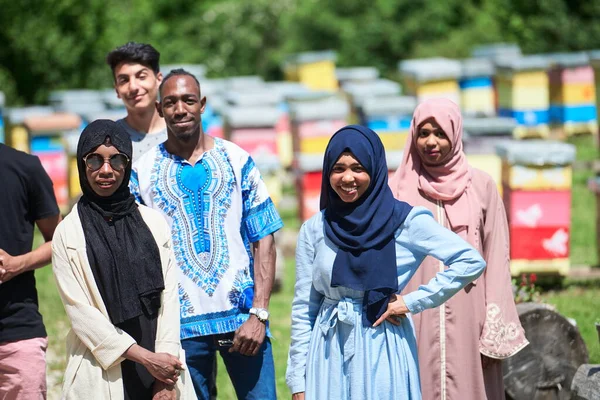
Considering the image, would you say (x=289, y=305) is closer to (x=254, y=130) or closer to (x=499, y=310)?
(x=254, y=130)

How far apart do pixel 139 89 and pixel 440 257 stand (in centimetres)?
207

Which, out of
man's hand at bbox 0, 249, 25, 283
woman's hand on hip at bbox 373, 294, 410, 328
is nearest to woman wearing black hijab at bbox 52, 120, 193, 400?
man's hand at bbox 0, 249, 25, 283

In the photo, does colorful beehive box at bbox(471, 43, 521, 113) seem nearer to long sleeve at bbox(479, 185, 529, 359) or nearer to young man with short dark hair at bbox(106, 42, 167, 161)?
young man with short dark hair at bbox(106, 42, 167, 161)

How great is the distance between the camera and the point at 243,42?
974 inches

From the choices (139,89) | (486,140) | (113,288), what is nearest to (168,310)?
(113,288)

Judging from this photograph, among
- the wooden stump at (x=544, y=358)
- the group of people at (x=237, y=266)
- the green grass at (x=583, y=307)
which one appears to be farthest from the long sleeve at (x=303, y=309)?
the green grass at (x=583, y=307)

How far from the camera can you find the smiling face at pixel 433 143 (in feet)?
15.6

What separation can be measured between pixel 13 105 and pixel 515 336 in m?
16.6

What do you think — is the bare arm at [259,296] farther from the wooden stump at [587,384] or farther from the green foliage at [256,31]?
the green foliage at [256,31]

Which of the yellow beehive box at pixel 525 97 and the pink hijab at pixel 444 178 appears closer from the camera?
the pink hijab at pixel 444 178

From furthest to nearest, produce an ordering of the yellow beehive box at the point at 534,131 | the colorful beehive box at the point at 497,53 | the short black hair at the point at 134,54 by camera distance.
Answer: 1. the colorful beehive box at the point at 497,53
2. the yellow beehive box at the point at 534,131
3. the short black hair at the point at 134,54

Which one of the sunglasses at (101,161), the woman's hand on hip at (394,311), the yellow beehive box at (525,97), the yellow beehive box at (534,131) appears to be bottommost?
the woman's hand on hip at (394,311)

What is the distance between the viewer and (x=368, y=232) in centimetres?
394

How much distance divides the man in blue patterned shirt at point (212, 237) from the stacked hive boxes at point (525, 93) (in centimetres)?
1095
